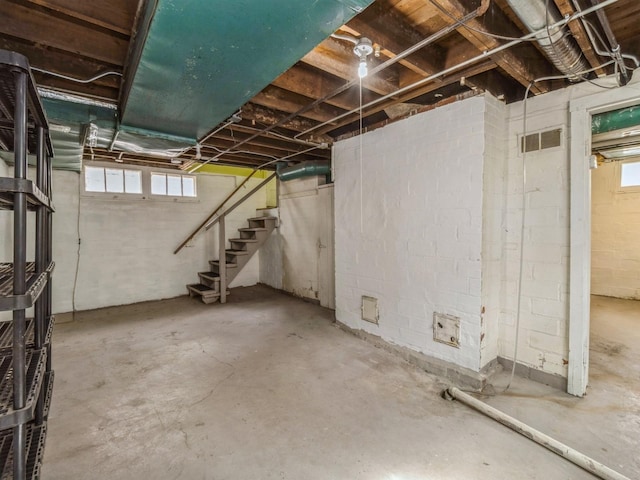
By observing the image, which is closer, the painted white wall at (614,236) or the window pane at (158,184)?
the painted white wall at (614,236)

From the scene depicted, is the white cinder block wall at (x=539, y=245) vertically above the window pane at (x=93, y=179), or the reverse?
the window pane at (x=93, y=179)

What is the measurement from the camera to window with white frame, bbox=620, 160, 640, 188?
15.7 feet

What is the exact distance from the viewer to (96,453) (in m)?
1.69

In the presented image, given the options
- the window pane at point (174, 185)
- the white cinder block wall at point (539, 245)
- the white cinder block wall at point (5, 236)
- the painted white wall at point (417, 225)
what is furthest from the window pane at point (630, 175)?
the white cinder block wall at point (5, 236)

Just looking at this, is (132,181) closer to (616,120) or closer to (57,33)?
(57,33)

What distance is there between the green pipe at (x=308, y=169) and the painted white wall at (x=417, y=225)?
0.98 m

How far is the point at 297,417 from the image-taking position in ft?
6.53

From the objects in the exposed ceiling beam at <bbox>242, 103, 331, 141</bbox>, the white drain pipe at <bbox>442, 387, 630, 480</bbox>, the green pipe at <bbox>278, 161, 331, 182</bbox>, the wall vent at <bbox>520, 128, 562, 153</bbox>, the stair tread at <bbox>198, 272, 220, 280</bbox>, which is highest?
the exposed ceiling beam at <bbox>242, 103, 331, 141</bbox>

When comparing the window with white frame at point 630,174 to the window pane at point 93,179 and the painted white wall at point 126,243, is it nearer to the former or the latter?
the painted white wall at point 126,243

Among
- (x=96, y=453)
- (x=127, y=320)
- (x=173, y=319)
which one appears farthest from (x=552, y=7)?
(x=127, y=320)

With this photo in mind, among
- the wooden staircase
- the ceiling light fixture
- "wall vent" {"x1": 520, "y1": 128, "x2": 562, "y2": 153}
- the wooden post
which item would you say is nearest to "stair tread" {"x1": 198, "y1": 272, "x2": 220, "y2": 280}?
the wooden staircase

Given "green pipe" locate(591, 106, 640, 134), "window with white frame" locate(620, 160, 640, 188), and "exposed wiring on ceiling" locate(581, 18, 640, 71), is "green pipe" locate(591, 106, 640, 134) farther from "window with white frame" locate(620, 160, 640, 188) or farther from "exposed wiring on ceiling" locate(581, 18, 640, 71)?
"window with white frame" locate(620, 160, 640, 188)

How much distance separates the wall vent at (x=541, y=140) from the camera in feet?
7.43

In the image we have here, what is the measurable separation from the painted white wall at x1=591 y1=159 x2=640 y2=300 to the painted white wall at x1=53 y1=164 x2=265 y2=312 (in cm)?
661
